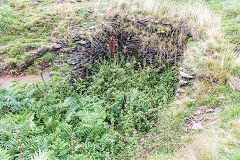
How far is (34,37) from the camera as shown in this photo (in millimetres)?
6371

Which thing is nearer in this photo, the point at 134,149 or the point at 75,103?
the point at 134,149

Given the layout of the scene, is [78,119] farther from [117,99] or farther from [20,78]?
[20,78]

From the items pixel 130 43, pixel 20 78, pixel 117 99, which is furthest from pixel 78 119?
pixel 130 43

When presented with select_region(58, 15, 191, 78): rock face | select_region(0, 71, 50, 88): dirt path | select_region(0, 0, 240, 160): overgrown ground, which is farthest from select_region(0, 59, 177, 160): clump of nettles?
select_region(58, 15, 191, 78): rock face

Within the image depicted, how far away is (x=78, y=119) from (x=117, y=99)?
1323 mm

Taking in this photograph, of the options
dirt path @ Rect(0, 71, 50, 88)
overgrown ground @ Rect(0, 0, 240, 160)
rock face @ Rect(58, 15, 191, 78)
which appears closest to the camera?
overgrown ground @ Rect(0, 0, 240, 160)

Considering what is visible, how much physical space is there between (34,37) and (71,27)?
1468mm

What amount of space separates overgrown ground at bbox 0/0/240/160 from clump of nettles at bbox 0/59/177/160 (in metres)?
0.02

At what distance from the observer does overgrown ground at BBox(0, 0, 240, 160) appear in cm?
301

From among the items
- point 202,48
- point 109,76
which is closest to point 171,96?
point 202,48

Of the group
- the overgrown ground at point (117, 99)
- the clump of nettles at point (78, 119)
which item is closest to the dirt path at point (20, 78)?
the overgrown ground at point (117, 99)

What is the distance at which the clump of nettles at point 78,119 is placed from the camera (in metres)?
3.02

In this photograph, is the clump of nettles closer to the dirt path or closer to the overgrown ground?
the overgrown ground

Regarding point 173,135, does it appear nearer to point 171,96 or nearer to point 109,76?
point 171,96
